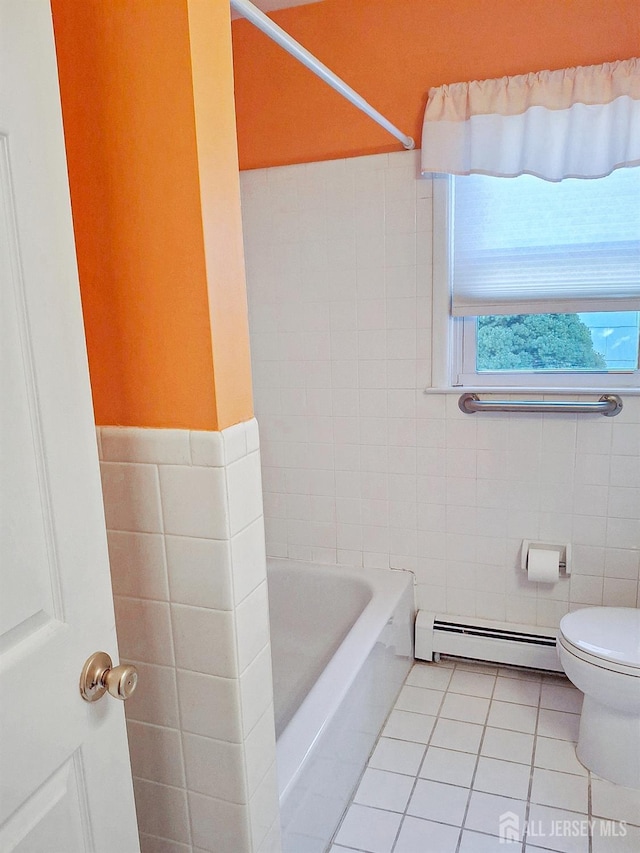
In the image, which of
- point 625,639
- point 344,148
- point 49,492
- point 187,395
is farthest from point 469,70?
point 49,492

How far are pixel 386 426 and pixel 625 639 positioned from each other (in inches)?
41.9

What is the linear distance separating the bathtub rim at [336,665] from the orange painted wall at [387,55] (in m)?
1.59

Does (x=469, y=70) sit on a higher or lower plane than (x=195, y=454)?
higher

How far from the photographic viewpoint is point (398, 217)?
2.28 m

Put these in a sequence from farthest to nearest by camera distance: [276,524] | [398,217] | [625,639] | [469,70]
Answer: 1. [276,524]
2. [398,217]
3. [469,70]
4. [625,639]

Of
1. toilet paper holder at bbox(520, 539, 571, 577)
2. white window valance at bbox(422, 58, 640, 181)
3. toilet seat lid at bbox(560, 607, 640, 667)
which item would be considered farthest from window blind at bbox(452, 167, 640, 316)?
toilet seat lid at bbox(560, 607, 640, 667)

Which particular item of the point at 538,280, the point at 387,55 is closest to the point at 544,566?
the point at 538,280

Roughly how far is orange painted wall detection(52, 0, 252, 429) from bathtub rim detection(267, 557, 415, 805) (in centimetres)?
88

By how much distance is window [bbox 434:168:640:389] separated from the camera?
82.1 inches

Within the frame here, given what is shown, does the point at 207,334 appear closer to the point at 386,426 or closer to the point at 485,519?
the point at 386,426

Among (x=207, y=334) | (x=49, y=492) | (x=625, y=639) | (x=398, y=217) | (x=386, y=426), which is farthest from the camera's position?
(x=386, y=426)

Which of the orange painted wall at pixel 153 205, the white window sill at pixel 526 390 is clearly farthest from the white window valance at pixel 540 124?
the orange painted wall at pixel 153 205

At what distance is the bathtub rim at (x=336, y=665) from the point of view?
1504 millimetres

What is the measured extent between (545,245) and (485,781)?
1.71 metres
